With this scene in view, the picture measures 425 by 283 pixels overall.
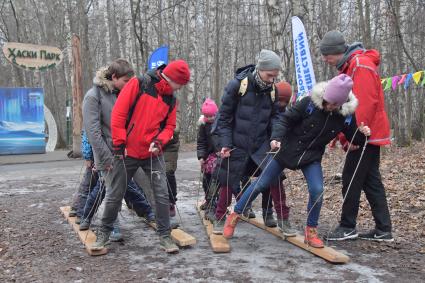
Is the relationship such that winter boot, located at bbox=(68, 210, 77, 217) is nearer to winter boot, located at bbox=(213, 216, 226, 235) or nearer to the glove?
the glove

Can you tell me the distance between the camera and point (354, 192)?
4762 millimetres

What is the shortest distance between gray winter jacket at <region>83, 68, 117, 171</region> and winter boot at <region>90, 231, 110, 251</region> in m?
0.66

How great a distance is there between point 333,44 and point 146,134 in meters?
2.15

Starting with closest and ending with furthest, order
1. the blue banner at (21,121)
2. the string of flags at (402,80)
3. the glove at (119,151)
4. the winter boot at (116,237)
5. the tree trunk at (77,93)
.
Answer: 1. the glove at (119,151)
2. the winter boot at (116,237)
3. the string of flags at (402,80)
4. the tree trunk at (77,93)
5. the blue banner at (21,121)

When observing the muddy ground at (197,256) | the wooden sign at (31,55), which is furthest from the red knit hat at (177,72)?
the wooden sign at (31,55)

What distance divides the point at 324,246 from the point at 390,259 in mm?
605

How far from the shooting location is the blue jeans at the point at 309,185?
437 centimetres

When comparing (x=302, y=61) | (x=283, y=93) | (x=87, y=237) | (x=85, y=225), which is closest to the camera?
(x=87, y=237)

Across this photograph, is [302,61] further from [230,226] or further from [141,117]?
[141,117]

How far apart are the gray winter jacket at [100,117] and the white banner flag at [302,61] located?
5109 mm

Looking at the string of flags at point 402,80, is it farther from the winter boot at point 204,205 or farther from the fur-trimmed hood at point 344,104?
the fur-trimmed hood at point 344,104

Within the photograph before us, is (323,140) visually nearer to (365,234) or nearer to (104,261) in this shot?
(365,234)

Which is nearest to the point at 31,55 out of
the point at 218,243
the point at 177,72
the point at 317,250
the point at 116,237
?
the point at 116,237

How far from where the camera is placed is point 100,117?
484cm
